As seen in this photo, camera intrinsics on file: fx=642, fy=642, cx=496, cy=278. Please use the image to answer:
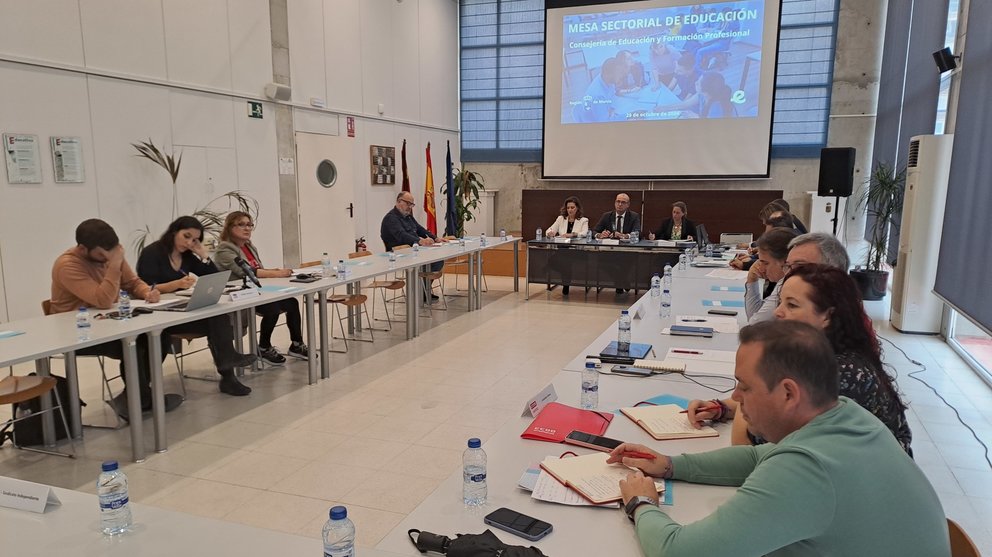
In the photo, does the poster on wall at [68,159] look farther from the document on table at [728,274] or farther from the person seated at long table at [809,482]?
the person seated at long table at [809,482]

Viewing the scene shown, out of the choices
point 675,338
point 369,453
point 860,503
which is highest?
point 860,503

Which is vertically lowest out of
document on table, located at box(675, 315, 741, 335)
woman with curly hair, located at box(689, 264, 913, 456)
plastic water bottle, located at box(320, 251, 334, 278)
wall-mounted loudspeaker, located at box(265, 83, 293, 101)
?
document on table, located at box(675, 315, 741, 335)

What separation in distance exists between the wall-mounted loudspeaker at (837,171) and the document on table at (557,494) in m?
7.40

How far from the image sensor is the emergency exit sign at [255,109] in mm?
7535

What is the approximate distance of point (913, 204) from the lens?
5773mm

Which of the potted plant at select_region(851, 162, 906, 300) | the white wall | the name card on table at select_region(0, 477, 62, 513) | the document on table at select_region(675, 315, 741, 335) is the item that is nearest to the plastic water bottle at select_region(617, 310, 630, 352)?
the document on table at select_region(675, 315, 741, 335)

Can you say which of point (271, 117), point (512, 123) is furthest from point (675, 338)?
point (512, 123)

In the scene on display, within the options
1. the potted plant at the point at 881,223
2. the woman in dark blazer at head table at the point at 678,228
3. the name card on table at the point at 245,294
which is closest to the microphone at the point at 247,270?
the name card on table at the point at 245,294

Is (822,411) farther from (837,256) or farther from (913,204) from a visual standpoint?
(913,204)

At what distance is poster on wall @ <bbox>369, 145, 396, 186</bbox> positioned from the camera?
9648mm

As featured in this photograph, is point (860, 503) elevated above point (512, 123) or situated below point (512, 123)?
below

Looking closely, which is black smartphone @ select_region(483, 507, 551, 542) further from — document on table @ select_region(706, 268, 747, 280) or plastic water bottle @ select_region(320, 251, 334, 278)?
document on table @ select_region(706, 268, 747, 280)

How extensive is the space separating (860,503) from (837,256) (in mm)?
1842

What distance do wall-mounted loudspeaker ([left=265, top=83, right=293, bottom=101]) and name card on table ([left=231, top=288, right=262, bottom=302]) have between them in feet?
13.6
